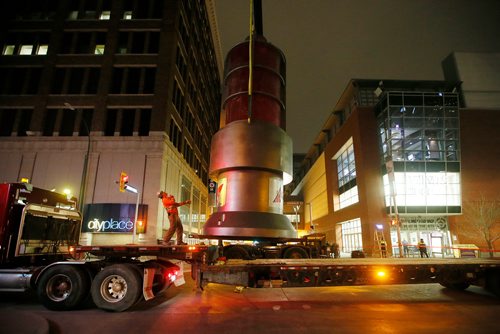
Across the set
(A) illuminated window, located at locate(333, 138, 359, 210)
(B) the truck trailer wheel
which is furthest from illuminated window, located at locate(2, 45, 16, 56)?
(A) illuminated window, located at locate(333, 138, 359, 210)

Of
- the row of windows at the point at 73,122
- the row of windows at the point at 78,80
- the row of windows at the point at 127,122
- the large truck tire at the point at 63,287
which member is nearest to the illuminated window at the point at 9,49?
the row of windows at the point at 78,80

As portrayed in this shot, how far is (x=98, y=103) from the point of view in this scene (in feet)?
89.5

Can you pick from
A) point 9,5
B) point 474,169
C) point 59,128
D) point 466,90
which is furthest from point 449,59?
point 9,5

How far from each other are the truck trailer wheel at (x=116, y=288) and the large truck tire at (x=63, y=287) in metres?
0.46

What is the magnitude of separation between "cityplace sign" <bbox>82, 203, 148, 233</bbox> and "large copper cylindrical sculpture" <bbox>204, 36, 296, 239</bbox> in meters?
17.9

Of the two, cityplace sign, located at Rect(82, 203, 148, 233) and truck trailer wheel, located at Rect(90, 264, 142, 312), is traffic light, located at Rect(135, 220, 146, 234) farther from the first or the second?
truck trailer wheel, located at Rect(90, 264, 142, 312)

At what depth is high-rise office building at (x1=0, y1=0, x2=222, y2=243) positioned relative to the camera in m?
24.7

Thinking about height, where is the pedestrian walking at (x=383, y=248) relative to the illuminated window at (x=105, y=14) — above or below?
below

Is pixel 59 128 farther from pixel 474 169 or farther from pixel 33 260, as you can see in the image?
pixel 474 169

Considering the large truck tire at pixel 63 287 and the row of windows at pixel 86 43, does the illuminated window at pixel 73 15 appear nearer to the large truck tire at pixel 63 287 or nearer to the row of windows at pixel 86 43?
the row of windows at pixel 86 43

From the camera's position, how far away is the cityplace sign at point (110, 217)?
933 inches

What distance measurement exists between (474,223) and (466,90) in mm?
18187

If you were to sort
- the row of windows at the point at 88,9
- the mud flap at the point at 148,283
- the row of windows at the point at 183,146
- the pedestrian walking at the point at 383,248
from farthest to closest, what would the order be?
1. the row of windows at the point at 88,9
2. the row of windows at the point at 183,146
3. the pedestrian walking at the point at 383,248
4. the mud flap at the point at 148,283

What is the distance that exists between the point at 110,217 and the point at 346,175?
3264cm
